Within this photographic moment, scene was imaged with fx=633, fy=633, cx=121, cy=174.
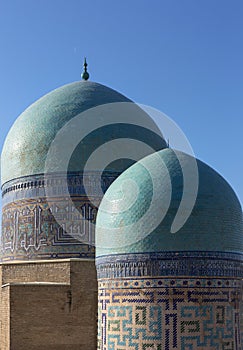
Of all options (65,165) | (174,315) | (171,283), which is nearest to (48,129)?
(65,165)

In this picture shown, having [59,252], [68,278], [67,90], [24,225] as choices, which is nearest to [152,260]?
[68,278]

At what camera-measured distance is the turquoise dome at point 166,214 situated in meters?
8.91

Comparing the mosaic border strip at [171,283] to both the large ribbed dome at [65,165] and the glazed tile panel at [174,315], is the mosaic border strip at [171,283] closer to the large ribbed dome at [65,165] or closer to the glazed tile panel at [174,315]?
the glazed tile panel at [174,315]

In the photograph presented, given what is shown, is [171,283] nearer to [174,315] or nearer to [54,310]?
[174,315]

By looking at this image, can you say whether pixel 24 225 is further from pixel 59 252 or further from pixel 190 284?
pixel 190 284

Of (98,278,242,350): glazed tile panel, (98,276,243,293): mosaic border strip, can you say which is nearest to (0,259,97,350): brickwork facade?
(98,278,242,350): glazed tile panel

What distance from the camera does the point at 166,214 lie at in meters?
8.93

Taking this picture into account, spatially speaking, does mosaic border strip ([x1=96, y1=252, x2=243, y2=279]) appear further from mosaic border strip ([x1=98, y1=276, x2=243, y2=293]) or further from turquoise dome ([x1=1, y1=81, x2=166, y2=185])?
turquoise dome ([x1=1, y1=81, x2=166, y2=185])

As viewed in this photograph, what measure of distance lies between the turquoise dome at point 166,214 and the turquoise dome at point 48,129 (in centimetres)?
325

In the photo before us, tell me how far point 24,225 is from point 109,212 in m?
3.80

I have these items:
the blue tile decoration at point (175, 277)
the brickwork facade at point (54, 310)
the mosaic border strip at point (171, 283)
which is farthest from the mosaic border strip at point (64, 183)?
the mosaic border strip at point (171, 283)

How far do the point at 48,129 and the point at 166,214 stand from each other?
4846 mm

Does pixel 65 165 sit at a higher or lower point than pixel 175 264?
higher

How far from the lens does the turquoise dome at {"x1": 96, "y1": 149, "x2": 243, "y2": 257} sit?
8.91 m
